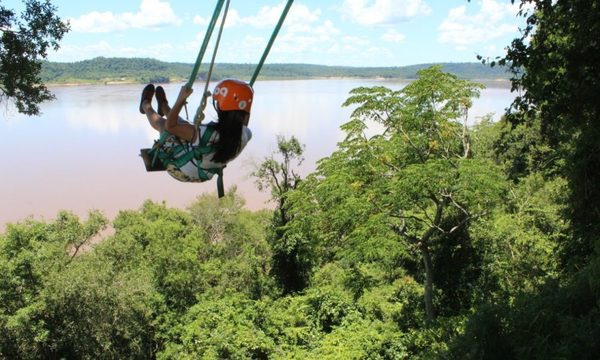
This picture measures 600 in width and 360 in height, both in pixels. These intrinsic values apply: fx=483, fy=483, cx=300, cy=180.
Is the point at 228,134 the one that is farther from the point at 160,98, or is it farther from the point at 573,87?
the point at 573,87

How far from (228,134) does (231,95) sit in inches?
9.5

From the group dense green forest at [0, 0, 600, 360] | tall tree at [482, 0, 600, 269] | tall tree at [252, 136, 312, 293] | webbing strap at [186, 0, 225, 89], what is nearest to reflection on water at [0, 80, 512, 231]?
tall tree at [252, 136, 312, 293]

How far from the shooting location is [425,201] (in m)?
8.88

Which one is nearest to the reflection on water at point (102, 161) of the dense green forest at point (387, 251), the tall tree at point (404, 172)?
the dense green forest at point (387, 251)

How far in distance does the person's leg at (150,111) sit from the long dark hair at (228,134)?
15.3 inches

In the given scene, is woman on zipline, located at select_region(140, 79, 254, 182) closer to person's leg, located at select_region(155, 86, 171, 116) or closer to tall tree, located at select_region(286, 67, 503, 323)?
person's leg, located at select_region(155, 86, 171, 116)

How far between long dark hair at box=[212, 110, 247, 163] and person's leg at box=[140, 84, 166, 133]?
1.28 feet

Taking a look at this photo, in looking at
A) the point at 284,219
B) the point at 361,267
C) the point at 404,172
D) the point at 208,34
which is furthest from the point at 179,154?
the point at 284,219

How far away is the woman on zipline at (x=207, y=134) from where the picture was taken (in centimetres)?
265

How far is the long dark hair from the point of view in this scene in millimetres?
2717

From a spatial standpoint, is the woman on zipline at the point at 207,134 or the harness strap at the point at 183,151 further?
the harness strap at the point at 183,151

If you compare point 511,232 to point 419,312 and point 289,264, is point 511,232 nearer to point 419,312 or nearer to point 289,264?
point 419,312

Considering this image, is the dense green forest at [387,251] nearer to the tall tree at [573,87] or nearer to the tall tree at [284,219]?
the tall tree at [573,87]

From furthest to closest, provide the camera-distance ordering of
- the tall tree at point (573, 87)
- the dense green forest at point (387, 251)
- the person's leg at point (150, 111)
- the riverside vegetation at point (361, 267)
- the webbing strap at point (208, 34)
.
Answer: the riverside vegetation at point (361, 267) → the dense green forest at point (387, 251) → the tall tree at point (573, 87) → the person's leg at point (150, 111) → the webbing strap at point (208, 34)
